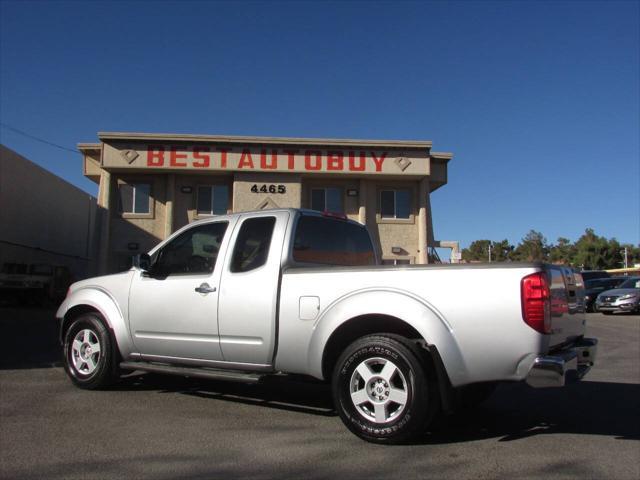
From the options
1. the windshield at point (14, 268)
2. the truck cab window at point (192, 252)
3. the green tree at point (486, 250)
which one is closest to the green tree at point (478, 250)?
the green tree at point (486, 250)

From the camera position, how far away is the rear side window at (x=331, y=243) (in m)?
5.60

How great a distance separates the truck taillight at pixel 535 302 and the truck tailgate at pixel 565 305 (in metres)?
0.16

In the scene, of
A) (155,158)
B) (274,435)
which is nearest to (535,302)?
(274,435)

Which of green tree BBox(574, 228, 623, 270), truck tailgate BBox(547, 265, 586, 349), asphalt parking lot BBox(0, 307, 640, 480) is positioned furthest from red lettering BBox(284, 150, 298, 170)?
green tree BBox(574, 228, 623, 270)

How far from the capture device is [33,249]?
79.7ft

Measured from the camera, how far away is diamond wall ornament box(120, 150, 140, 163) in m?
23.7

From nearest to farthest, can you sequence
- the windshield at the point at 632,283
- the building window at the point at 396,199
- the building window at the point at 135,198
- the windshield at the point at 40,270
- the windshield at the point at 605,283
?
the windshield at the point at 40,270 → the building window at the point at 135,198 → the windshield at the point at 632,283 → the building window at the point at 396,199 → the windshield at the point at 605,283

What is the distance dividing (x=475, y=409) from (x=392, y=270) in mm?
2133

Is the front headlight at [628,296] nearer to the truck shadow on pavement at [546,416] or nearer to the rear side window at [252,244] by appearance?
the truck shadow on pavement at [546,416]

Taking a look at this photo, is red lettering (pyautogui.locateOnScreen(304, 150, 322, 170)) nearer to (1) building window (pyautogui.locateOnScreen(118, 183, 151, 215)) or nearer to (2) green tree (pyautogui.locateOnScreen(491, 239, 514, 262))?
(1) building window (pyautogui.locateOnScreen(118, 183, 151, 215))

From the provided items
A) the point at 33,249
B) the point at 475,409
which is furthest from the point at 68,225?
the point at 475,409

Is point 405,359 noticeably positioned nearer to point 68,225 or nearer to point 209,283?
point 209,283

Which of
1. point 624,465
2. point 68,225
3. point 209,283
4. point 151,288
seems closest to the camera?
point 624,465

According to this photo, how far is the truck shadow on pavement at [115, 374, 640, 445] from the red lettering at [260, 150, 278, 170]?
17252mm
